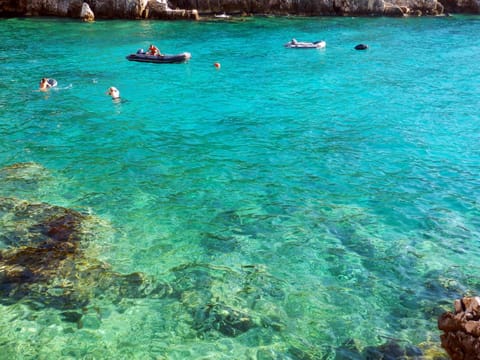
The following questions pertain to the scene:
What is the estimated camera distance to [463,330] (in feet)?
23.6

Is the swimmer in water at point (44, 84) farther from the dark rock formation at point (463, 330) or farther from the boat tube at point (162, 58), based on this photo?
the dark rock formation at point (463, 330)

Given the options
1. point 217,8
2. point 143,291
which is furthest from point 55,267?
point 217,8

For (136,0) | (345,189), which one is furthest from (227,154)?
(136,0)

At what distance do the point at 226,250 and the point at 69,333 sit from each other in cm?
396

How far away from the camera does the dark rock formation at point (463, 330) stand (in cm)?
695

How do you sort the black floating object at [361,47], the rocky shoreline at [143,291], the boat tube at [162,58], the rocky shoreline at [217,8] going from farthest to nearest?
the rocky shoreline at [217,8] < the black floating object at [361,47] < the boat tube at [162,58] < the rocky shoreline at [143,291]

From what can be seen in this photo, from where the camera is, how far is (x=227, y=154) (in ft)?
56.8

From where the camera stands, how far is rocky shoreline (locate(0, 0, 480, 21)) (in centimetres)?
4809

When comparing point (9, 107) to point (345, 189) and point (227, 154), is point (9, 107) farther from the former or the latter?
point (345, 189)

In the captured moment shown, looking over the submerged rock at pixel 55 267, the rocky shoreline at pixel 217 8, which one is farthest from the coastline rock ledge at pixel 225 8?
the submerged rock at pixel 55 267

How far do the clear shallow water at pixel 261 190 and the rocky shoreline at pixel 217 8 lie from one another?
18.4 meters

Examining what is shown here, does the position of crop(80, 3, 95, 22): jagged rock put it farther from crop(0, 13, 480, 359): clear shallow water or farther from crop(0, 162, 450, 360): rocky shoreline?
crop(0, 162, 450, 360): rocky shoreline

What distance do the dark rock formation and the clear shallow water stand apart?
3.36 ft

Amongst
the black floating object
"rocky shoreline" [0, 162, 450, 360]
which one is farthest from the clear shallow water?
the black floating object
